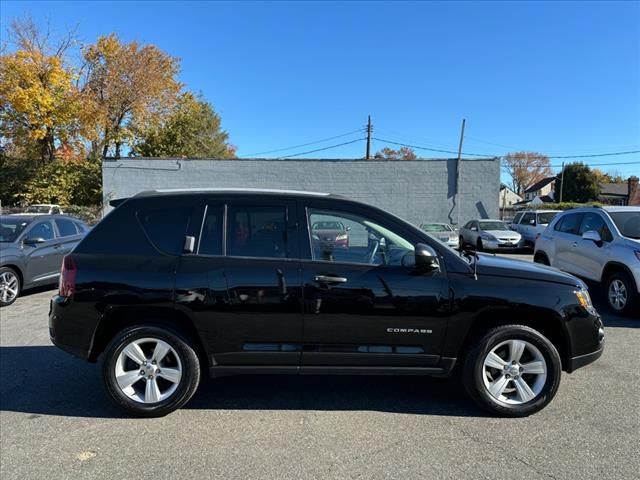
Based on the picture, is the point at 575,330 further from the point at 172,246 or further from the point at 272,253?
the point at 172,246

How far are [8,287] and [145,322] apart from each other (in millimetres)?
5884

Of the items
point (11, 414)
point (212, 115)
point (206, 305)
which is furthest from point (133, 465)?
point (212, 115)

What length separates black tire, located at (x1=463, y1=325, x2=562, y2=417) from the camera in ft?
12.1

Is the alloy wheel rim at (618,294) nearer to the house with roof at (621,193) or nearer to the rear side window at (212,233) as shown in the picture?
the rear side window at (212,233)

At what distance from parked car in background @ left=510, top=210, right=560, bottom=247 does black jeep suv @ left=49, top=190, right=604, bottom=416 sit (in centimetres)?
1682

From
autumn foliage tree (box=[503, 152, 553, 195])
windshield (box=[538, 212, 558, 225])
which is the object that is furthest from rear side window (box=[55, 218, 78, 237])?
autumn foliage tree (box=[503, 152, 553, 195])

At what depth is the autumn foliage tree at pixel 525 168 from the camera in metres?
84.4

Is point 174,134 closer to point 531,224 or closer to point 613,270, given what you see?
point 531,224

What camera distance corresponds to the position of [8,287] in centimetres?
807

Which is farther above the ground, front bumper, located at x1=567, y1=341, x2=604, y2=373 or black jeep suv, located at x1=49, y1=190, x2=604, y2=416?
black jeep suv, located at x1=49, y1=190, x2=604, y2=416

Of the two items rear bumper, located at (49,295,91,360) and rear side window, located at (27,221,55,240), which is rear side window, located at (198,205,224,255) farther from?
rear side window, located at (27,221,55,240)

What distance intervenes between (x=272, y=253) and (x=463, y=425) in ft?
6.61

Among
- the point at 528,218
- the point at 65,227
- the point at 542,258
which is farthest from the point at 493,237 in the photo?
the point at 65,227

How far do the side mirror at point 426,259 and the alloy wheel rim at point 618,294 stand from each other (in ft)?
16.0
